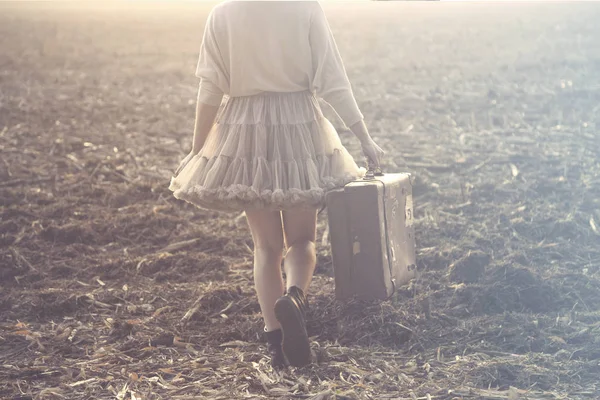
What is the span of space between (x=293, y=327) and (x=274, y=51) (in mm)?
985

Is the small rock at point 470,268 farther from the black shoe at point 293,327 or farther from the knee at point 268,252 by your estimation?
the black shoe at point 293,327

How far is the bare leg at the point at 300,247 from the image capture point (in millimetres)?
3146

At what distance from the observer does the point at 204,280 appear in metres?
4.34

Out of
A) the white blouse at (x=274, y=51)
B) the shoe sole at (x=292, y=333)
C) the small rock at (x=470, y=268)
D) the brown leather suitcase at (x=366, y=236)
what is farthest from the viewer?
the small rock at (x=470, y=268)

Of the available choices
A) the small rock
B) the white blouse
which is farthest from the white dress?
the small rock

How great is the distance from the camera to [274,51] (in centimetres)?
305

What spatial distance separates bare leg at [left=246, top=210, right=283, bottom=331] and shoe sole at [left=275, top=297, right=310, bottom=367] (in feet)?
0.70

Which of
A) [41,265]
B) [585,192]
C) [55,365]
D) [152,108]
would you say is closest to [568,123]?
[585,192]

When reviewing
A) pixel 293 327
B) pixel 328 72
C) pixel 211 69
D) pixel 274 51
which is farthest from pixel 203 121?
pixel 293 327

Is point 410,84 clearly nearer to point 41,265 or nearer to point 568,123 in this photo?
point 568,123

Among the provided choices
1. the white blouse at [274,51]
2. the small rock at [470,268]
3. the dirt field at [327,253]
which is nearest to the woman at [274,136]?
the white blouse at [274,51]

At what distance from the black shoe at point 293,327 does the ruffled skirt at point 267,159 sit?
0.35 meters

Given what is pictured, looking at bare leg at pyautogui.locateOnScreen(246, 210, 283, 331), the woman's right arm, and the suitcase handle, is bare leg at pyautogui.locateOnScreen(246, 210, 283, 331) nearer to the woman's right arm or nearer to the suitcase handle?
the suitcase handle

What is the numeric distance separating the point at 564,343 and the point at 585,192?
2.28 metres
